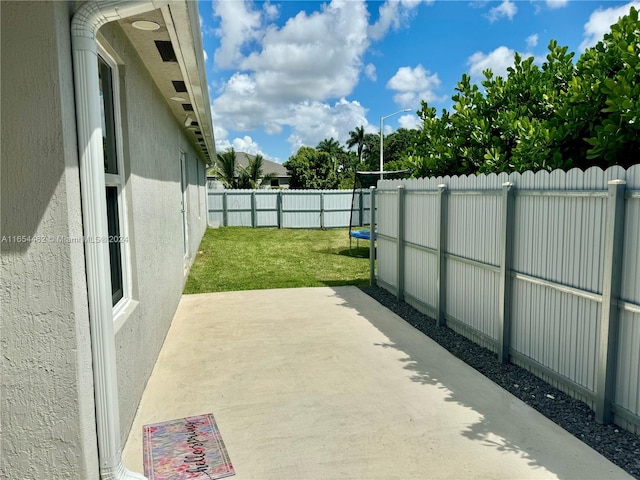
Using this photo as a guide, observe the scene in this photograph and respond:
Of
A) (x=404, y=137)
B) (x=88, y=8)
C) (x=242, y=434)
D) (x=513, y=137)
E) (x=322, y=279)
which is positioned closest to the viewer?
(x=88, y=8)

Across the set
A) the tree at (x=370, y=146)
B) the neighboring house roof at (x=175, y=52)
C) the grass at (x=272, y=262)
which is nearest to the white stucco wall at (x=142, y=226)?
the neighboring house roof at (x=175, y=52)

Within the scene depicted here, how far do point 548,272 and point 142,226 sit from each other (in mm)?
3840

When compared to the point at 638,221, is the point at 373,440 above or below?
Result: below

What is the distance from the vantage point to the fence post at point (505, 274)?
4.54 metres

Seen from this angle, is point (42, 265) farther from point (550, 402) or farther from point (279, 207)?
point (279, 207)

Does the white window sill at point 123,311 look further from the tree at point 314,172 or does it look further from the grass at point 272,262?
the tree at point 314,172

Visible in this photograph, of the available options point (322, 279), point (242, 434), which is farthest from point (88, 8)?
point (322, 279)

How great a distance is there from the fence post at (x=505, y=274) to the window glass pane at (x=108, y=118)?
146 inches

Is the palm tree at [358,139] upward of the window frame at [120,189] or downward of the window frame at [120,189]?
upward

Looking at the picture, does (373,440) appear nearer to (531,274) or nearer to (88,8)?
(531,274)

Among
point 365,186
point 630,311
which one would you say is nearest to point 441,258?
point 630,311

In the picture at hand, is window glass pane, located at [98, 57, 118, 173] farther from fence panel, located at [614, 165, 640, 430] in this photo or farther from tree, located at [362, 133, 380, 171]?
tree, located at [362, 133, 380, 171]

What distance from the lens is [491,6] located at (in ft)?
33.3

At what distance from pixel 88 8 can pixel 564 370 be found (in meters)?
4.38
